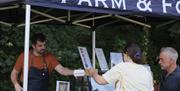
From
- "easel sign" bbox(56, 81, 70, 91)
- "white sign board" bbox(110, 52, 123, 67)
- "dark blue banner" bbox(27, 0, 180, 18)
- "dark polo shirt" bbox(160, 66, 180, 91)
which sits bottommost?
"easel sign" bbox(56, 81, 70, 91)

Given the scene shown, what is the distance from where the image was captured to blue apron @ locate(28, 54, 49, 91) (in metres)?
6.82

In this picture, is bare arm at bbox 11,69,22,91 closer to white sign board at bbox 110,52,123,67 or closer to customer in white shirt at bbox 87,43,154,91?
customer in white shirt at bbox 87,43,154,91

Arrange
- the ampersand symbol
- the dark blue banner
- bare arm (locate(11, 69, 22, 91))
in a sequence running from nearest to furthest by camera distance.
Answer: the dark blue banner < the ampersand symbol < bare arm (locate(11, 69, 22, 91))

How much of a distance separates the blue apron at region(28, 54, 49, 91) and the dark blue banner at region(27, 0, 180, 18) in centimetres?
156

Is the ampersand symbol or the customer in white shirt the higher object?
the ampersand symbol

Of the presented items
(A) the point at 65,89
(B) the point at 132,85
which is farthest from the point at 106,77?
(A) the point at 65,89

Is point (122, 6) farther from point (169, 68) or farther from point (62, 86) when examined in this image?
point (62, 86)

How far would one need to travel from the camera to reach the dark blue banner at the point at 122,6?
18.0ft

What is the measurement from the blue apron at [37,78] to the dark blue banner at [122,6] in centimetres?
156

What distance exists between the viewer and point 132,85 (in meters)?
5.27

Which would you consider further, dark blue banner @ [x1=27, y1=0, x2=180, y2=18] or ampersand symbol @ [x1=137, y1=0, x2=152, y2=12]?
ampersand symbol @ [x1=137, y1=0, x2=152, y2=12]

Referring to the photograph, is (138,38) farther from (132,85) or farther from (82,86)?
(132,85)

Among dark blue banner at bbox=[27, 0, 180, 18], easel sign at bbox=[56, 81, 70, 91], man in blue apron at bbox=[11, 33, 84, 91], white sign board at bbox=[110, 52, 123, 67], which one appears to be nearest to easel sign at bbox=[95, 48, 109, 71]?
white sign board at bbox=[110, 52, 123, 67]

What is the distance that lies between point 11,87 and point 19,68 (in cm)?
411
